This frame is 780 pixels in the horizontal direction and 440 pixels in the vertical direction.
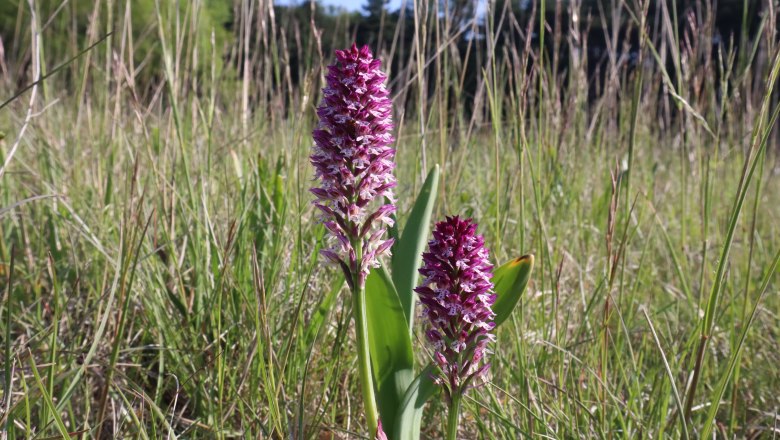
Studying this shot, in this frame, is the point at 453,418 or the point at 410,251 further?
the point at 410,251

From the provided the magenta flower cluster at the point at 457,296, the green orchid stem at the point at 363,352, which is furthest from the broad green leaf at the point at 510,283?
the green orchid stem at the point at 363,352

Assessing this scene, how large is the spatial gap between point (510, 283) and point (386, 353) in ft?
0.69

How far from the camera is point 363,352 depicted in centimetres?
91

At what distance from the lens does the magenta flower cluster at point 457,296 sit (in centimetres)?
86

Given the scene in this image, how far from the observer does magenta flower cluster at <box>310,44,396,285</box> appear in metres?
0.89

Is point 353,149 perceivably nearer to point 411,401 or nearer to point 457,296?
point 457,296

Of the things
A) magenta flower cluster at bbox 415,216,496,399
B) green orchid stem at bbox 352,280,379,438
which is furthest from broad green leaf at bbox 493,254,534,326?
green orchid stem at bbox 352,280,379,438

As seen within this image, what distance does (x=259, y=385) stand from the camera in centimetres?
126

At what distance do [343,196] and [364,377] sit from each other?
250 millimetres

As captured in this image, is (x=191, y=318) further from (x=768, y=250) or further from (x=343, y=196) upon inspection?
(x=768, y=250)

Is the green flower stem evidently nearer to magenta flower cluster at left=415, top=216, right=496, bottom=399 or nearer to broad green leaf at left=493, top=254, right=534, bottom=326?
magenta flower cluster at left=415, top=216, right=496, bottom=399

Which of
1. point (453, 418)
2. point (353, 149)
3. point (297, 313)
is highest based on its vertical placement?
point (353, 149)

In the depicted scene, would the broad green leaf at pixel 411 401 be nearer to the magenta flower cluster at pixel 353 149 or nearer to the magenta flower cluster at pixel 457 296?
the magenta flower cluster at pixel 457 296

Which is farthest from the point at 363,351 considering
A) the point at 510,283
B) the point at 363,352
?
the point at 510,283
